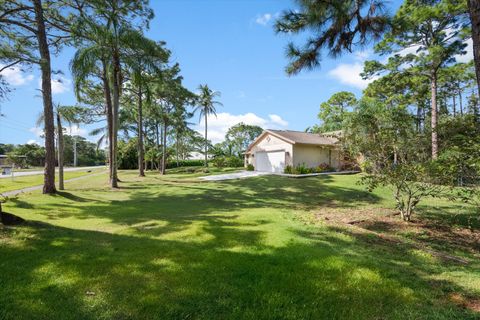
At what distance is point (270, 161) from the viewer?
23250 millimetres

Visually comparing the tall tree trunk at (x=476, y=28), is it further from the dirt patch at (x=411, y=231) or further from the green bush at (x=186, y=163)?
the green bush at (x=186, y=163)

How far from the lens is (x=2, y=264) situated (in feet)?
11.7

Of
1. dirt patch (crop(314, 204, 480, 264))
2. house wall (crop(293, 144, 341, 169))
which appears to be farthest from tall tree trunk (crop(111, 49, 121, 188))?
house wall (crop(293, 144, 341, 169))

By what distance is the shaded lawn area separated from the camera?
263cm

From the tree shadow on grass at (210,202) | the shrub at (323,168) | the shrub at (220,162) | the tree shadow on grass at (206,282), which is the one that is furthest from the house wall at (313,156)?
the tree shadow on grass at (206,282)

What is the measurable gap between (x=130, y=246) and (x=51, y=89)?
1009cm

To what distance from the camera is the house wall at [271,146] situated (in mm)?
21156

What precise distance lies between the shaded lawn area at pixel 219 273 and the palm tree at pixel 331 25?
3.73m

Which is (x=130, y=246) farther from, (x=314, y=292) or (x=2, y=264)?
(x=314, y=292)

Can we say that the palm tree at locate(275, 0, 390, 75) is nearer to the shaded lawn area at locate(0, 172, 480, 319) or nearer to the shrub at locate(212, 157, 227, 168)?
the shaded lawn area at locate(0, 172, 480, 319)

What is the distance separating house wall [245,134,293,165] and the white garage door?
1.34 feet

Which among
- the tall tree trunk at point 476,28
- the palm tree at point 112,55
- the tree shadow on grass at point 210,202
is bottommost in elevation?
the tree shadow on grass at point 210,202

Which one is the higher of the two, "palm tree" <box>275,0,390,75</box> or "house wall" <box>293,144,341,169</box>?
"palm tree" <box>275,0,390,75</box>

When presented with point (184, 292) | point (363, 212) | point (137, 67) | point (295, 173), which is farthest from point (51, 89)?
point (295, 173)
